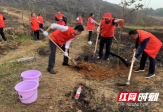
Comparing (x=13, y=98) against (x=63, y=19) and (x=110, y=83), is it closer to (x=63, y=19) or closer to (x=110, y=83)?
(x=110, y=83)

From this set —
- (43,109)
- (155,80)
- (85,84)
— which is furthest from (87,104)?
(155,80)

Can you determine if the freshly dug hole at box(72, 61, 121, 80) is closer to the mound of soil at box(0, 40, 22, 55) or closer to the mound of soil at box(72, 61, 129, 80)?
the mound of soil at box(72, 61, 129, 80)

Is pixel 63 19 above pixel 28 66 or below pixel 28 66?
above

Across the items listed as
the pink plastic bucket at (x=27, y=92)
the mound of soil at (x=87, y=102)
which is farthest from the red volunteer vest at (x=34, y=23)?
the mound of soil at (x=87, y=102)

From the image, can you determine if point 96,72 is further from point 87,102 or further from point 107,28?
point 107,28

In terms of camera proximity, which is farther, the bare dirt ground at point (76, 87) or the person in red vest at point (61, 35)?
the person in red vest at point (61, 35)

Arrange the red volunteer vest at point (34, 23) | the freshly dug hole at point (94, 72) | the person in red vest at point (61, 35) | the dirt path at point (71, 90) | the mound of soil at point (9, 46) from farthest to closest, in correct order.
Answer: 1. the red volunteer vest at point (34, 23)
2. the mound of soil at point (9, 46)
3. the freshly dug hole at point (94, 72)
4. the person in red vest at point (61, 35)
5. the dirt path at point (71, 90)

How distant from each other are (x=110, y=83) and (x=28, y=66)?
2.71 metres

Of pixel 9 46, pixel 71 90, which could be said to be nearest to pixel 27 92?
pixel 71 90

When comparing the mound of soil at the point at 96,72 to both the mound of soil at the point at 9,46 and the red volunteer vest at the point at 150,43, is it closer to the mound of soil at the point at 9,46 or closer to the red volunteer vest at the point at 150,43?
the red volunteer vest at the point at 150,43

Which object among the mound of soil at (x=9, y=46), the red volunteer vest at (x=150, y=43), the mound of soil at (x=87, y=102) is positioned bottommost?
the mound of soil at (x=87, y=102)

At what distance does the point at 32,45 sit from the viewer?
21.9 ft

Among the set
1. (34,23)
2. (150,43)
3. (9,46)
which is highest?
(34,23)

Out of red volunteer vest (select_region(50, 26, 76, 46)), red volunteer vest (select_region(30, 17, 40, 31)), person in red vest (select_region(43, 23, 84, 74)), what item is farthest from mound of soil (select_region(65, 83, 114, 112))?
red volunteer vest (select_region(30, 17, 40, 31))
